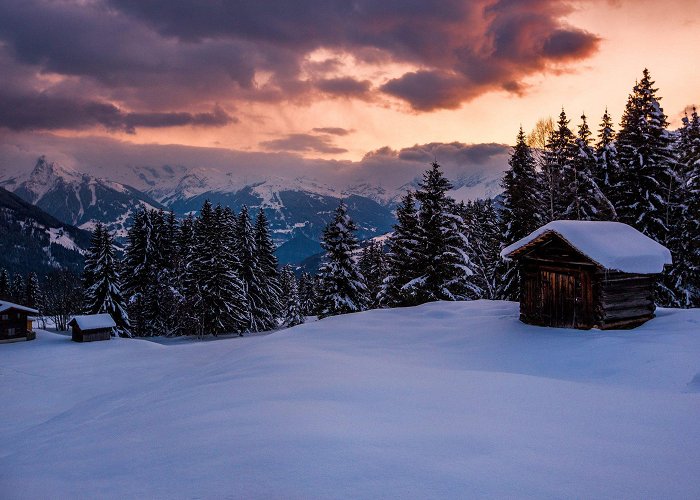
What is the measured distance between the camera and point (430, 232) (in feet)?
97.1

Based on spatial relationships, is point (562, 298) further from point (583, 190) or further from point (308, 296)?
point (308, 296)

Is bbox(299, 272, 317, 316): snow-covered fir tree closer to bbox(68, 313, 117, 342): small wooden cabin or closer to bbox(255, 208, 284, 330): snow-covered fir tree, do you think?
bbox(255, 208, 284, 330): snow-covered fir tree

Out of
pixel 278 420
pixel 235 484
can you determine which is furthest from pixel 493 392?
pixel 235 484

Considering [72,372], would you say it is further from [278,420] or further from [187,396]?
[278,420]

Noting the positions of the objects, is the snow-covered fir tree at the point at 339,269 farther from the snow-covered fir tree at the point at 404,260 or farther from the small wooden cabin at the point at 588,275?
the small wooden cabin at the point at 588,275

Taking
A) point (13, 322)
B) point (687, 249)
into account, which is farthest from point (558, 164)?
point (13, 322)

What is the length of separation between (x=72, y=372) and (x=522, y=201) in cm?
3100

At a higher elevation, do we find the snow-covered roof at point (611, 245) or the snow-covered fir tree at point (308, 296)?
the snow-covered roof at point (611, 245)

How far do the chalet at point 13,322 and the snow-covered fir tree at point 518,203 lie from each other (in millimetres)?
46439

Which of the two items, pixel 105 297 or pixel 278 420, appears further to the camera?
pixel 105 297

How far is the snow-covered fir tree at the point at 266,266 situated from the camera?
4909 centimetres

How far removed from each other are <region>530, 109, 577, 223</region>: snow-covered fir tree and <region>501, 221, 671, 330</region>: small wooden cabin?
586 inches

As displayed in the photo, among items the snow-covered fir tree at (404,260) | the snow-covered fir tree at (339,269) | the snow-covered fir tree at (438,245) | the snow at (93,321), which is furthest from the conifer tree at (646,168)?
the snow at (93,321)

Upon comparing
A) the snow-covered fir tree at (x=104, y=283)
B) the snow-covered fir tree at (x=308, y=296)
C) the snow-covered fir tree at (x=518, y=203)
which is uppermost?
the snow-covered fir tree at (x=518, y=203)
